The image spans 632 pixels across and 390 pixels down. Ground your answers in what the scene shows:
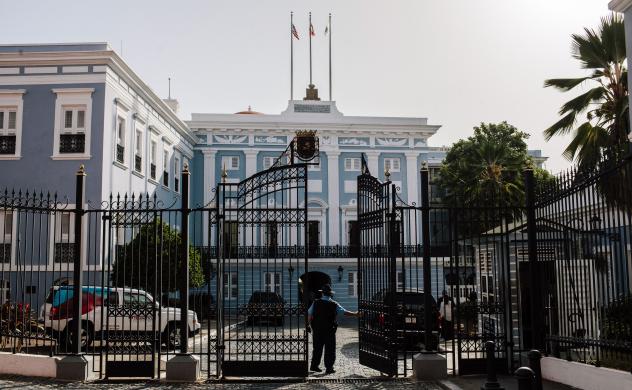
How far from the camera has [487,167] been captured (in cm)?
3075

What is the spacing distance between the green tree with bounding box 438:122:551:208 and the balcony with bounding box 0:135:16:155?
17183 millimetres

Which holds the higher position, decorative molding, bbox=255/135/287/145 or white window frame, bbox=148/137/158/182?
decorative molding, bbox=255/135/287/145

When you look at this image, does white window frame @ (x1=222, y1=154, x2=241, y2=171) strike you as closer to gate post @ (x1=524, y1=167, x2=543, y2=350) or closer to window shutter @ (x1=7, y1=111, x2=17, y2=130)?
window shutter @ (x1=7, y1=111, x2=17, y2=130)

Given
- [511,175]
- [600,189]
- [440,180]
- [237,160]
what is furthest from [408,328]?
[237,160]

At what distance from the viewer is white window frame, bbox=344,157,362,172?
3778 centimetres

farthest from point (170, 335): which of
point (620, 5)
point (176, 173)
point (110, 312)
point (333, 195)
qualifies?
point (333, 195)

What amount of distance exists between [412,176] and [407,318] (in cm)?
2191

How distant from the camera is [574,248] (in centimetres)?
1031

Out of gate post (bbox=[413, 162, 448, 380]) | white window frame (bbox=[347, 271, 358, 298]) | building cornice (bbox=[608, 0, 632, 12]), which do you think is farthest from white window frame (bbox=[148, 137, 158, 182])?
building cornice (bbox=[608, 0, 632, 12])

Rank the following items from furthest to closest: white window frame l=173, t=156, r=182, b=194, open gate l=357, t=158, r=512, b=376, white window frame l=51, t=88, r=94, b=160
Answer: white window frame l=173, t=156, r=182, b=194 → white window frame l=51, t=88, r=94, b=160 → open gate l=357, t=158, r=512, b=376

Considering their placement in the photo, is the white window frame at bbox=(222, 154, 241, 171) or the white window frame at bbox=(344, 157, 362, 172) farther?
the white window frame at bbox=(344, 157, 362, 172)

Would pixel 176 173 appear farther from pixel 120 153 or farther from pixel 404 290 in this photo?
pixel 404 290

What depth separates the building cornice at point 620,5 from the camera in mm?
12366

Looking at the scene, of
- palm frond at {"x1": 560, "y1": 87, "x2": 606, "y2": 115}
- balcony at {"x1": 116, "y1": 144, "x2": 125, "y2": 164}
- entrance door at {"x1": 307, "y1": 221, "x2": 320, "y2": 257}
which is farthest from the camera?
entrance door at {"x1": 307, "y1": 221, "x2": 320, "y2": 257}
